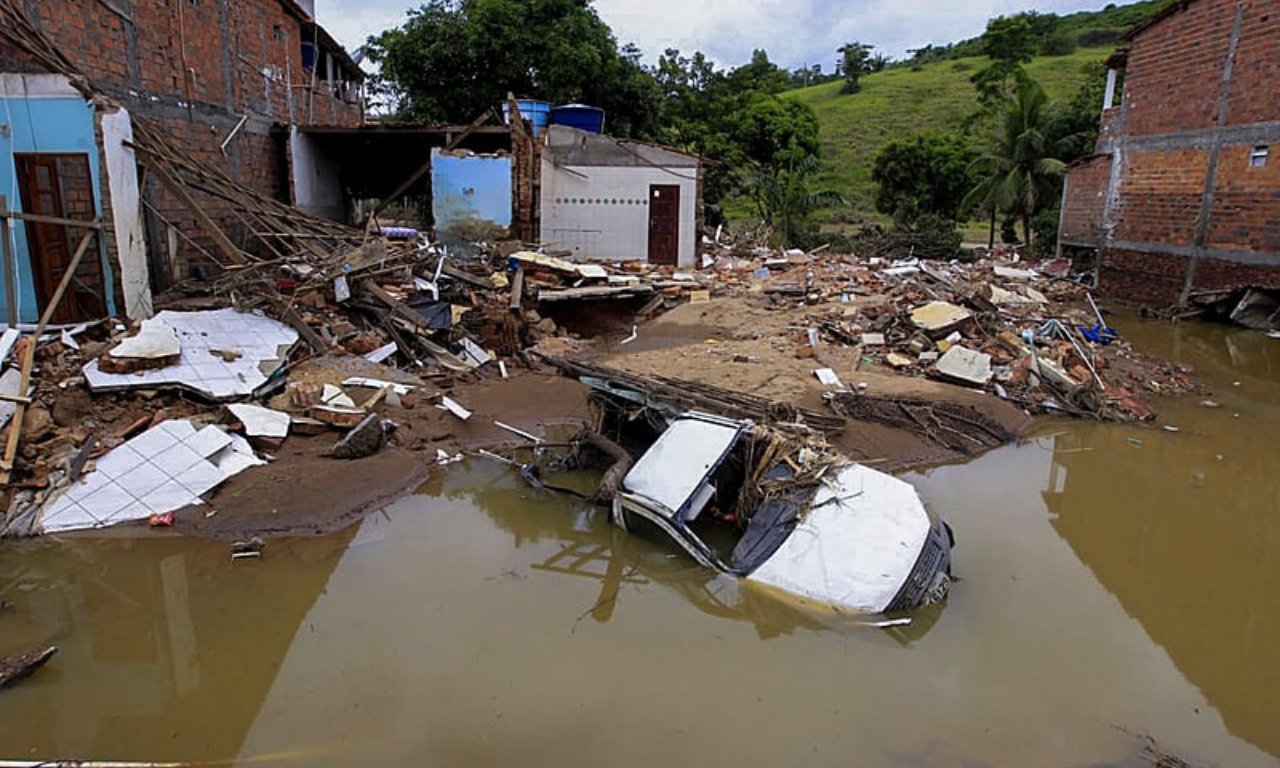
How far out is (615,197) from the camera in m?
18.4

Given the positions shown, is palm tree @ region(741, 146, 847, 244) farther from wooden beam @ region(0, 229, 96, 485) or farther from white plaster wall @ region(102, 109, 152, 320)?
wooden beam @ region(0, 229, 96, 485)

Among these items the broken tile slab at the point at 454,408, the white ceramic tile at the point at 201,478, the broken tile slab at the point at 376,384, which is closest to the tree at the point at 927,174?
the broken tile slab at the point at 454,408

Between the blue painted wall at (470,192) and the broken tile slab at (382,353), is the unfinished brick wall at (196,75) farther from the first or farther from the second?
the blue painted wall at (470,192)

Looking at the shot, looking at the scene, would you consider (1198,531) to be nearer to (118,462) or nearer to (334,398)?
(334,398)

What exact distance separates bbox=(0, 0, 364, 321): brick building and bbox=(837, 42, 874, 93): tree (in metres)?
47.6

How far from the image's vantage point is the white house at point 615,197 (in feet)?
58.9

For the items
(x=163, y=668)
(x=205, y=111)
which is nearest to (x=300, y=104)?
(x=205, y=111)

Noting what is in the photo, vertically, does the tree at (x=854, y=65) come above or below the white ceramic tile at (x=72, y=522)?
above

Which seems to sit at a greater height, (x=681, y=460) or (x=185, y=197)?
(x=185, y=197)

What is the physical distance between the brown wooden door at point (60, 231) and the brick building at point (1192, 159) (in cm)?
1821

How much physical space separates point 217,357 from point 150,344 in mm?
685

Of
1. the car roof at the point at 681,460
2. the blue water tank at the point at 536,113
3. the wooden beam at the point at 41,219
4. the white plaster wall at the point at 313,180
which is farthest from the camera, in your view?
the blue water tank at the point at 536,113

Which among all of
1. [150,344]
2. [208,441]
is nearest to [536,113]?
[150,344]

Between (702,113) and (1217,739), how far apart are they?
2922 cm
